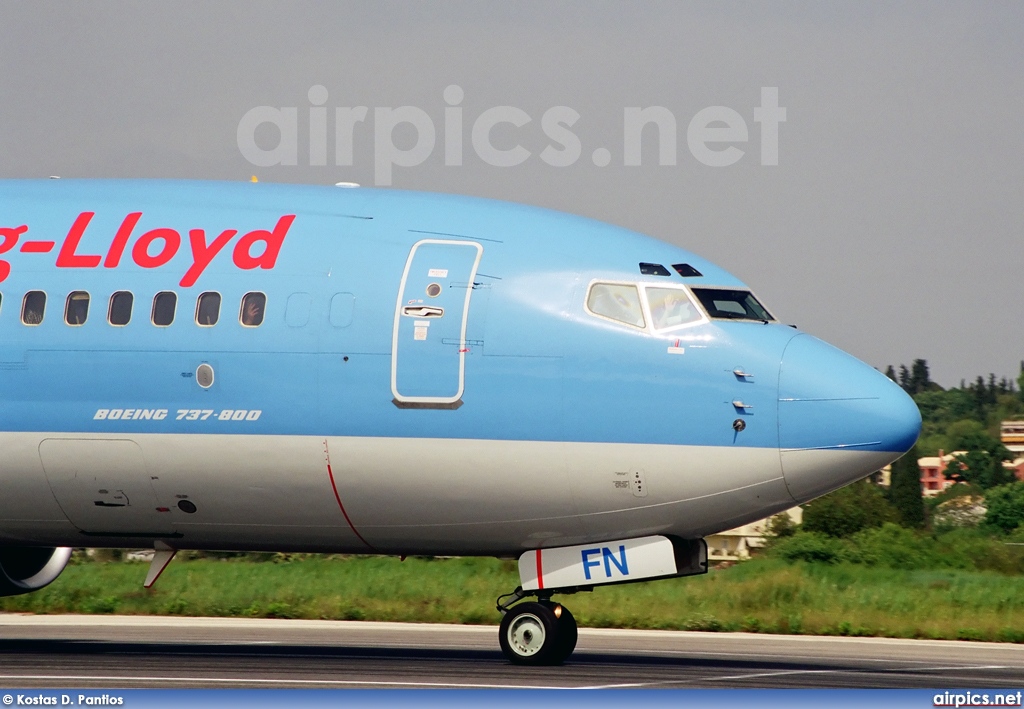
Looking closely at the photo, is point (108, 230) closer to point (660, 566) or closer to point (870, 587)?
point (660, 566)

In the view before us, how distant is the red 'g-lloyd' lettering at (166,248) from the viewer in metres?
18.8

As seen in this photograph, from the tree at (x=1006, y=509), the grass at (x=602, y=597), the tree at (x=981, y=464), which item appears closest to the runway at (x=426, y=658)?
the grass at (x=602, y=597)

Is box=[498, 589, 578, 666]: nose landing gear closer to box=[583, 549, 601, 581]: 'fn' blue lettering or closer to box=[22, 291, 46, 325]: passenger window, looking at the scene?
box=[583, 549, 601, 581]: 'fn' blue lettering

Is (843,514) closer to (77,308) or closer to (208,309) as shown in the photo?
(208,309)

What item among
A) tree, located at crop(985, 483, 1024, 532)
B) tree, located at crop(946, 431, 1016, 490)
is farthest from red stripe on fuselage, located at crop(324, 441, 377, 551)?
tree, located at crop(946, 431, 1016, 490)

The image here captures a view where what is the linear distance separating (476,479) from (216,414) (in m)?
3.25

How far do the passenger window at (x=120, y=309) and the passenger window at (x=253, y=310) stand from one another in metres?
1.45

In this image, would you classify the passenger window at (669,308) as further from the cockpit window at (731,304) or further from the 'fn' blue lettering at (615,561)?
the 'fn' blue lettering at (615,561)

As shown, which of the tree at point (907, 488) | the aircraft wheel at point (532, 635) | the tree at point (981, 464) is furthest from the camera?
the tree at point (981, 464)

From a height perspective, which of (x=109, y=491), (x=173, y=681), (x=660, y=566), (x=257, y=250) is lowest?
(x=173, y=681)

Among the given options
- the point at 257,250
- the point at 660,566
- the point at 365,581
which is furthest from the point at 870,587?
the point at 257,250

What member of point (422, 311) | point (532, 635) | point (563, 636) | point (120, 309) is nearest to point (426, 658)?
point (532, 635)

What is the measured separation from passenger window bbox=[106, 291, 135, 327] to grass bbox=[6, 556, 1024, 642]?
12.0 m

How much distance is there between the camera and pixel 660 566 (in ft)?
58.7
